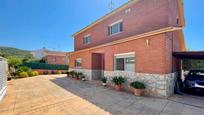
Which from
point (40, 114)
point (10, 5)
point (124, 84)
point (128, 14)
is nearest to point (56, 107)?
point (40, 114)

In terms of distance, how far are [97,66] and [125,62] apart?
18.1 feet

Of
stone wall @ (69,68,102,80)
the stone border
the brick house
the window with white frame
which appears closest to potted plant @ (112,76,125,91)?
the stone border

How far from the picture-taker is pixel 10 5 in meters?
12.4

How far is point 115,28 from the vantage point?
1327 cm

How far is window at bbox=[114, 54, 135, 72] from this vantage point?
31.4 ft

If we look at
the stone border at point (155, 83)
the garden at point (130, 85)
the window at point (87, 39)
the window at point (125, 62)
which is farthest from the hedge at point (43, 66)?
the stone border at point (155, 83)

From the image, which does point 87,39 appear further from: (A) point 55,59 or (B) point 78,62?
(A) point 55,59

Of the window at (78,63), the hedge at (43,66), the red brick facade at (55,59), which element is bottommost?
the hedge at (43,66)

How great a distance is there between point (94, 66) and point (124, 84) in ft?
18.6

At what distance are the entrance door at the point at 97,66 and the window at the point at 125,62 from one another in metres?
4.26

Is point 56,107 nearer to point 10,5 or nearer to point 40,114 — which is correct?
point 40,114

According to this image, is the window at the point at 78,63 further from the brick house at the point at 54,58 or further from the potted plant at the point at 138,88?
the brick house at the point at 54,58

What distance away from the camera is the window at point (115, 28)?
41.4ft

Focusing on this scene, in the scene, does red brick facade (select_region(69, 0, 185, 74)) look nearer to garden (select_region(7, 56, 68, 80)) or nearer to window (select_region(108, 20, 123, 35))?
window (select_region(108, 20, 123, 35))
